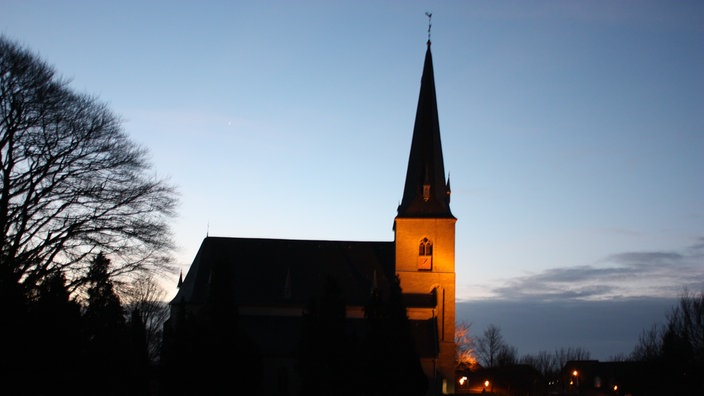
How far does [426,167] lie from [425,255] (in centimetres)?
581

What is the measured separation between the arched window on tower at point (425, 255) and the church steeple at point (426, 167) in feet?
5.79

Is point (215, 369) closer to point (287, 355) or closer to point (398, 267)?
point (287, 355)

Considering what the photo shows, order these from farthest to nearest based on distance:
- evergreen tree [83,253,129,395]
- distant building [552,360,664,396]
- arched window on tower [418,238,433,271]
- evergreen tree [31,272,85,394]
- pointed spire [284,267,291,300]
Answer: pointed spire [284,267,291,300] < arched window on tower [418,238,433,271] < distant building [552,360,664,396] < evergreen tree [83,253,129,395] < evergreen tree [31,272,85,394]

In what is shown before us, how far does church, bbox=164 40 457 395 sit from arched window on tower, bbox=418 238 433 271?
6 centimetres

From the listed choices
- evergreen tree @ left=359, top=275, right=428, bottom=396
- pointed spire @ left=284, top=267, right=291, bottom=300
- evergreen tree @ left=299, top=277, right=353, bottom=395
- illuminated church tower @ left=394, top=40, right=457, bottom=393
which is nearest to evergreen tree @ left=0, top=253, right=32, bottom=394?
evergreen tree @ left=299, top=277, right=353, bottom=395

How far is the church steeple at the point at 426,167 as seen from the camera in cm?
5231

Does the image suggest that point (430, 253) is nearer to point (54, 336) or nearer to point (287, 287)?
point (287, 287)

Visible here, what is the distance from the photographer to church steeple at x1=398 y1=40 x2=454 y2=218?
52.3 metres

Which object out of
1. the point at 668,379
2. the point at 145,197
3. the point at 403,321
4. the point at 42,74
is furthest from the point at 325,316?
the point at 668,379

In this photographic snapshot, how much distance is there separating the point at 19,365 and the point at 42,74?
882 centimetres

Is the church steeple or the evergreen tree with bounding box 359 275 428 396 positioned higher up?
the church steeple

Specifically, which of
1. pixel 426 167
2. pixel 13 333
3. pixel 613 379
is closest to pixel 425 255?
pixel 426 167

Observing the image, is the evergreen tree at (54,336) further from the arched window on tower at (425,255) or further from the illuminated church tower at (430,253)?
the arched window on tower at (425,255)

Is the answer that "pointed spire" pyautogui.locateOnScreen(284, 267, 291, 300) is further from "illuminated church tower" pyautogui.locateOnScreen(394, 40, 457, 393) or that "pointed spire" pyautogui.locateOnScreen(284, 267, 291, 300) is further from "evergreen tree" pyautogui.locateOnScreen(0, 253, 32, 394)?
"evergreen tree" pyautogui.locateOnScreen(0, 253, 32, 394)
